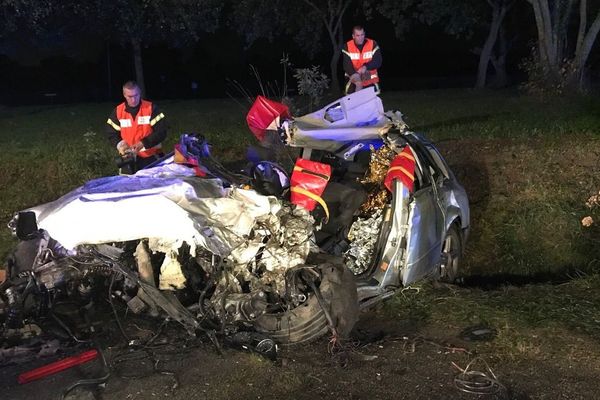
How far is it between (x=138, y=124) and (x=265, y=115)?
7.32ft

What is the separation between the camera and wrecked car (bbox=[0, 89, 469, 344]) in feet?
13.7

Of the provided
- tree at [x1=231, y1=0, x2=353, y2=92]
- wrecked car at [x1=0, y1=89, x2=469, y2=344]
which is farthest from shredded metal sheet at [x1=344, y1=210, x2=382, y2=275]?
tree at [x1=231, y1=0, x2=353, y2=92]

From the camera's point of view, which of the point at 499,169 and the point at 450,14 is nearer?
the point at 499,169

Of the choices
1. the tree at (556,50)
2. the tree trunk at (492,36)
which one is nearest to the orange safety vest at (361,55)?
the tree at (556,50)

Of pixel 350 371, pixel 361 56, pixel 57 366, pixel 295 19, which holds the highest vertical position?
pixel 295 19

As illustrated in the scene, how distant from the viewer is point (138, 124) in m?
7.21

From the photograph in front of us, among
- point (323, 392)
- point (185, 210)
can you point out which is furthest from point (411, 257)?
point (185, 210)

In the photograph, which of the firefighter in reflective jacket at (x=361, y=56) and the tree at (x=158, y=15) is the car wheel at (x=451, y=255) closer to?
the firefighter in reflective jacket at (x=361, y=56)

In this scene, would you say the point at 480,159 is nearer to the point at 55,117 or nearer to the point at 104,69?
the point at 55,117

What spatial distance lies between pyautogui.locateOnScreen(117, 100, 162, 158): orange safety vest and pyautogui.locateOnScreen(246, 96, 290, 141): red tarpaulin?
6.51 feet

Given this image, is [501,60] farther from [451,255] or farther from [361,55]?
[451,255]

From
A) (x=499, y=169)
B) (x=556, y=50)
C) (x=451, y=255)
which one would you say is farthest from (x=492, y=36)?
(x=451, y=255)

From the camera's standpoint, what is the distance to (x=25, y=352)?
456 centimetres

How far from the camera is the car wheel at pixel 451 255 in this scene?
5996mm
